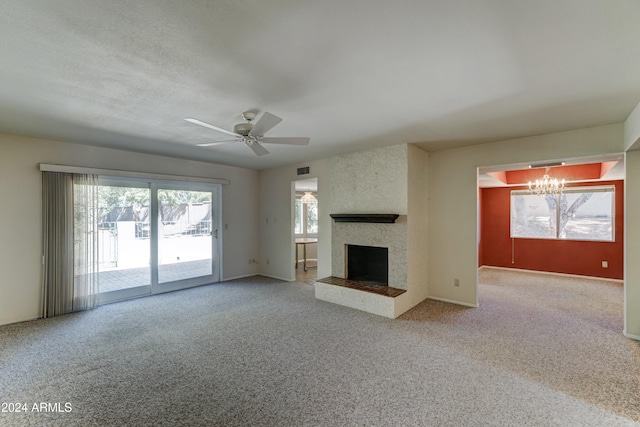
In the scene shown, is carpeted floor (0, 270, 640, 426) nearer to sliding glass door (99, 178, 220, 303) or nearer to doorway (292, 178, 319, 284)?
sliding glass door (99, 178, 220, 303)

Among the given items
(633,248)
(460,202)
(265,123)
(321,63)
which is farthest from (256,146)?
(633,248)

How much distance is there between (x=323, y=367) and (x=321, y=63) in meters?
2.53

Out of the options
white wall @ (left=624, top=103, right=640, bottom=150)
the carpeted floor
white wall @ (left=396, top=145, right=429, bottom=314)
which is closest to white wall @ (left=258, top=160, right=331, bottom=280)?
the carpeted floor

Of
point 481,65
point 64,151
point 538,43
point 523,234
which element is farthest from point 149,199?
point 523,234

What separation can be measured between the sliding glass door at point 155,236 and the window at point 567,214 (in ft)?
23.8

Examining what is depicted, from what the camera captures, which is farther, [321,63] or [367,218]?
[367,218]

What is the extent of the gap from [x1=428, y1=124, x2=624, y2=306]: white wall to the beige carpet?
37 centimetres

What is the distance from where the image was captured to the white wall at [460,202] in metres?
3.72

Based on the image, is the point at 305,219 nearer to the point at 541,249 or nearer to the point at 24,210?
the point at 24,210

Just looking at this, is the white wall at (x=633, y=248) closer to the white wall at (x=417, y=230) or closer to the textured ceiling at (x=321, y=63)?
the textured ceiling at (x=321, y=63)

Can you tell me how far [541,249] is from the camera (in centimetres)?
656

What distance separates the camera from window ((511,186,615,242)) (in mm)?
5926

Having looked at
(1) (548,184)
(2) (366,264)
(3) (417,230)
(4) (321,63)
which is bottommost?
(2) (366,264)

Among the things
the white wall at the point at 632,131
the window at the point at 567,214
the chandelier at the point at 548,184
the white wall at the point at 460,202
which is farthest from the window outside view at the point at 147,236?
the window at the point at 567,214
